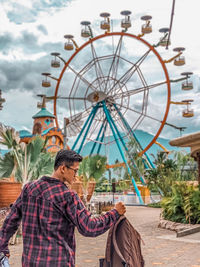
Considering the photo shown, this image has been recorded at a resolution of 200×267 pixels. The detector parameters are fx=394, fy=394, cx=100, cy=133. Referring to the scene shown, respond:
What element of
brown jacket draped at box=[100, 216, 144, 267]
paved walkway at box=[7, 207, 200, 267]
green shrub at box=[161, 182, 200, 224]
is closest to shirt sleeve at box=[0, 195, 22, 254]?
brown jacket draped at box=[100, 216, 144, 267]

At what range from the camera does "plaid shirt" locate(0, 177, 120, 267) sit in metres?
2.10

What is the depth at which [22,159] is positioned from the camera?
329 inches

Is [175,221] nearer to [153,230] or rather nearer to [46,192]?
[153,230]

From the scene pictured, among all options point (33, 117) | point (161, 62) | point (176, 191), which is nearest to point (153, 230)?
point (176, 191)

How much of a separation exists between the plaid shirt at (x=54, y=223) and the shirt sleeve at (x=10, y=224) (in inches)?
3.5

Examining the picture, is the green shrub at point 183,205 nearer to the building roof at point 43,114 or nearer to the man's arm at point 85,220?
the man's arm at point 85,220

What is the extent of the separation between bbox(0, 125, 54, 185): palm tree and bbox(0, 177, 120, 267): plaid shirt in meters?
6.00

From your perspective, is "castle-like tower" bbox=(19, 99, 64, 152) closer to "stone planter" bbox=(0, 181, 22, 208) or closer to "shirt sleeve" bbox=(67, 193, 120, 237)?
"stone planter" bbox=(0, 181, 22, 208)

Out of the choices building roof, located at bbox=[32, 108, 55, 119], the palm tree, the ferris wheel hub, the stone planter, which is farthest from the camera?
building roof, located at bbox=[32, 108, 55, 119]

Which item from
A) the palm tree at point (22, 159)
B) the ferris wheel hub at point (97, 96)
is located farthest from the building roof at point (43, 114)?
the palm tree at point (22, 159)

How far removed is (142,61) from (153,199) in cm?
802

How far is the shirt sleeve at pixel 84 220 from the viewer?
2.10 meters

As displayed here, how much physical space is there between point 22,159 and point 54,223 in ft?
20.9

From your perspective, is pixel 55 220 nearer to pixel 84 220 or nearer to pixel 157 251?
pixel 84 220
